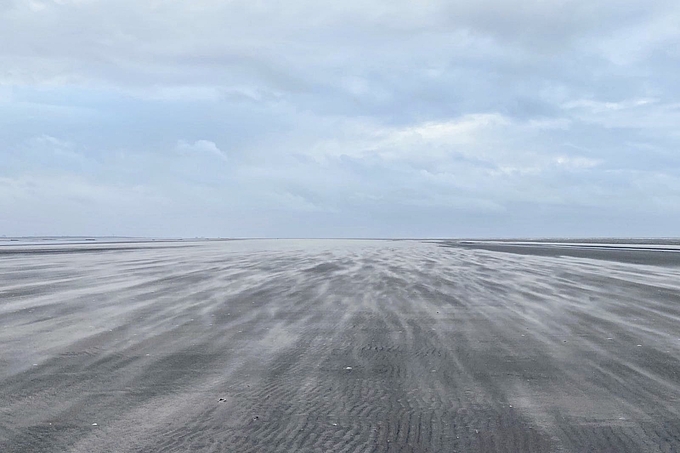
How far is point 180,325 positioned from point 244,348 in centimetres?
251

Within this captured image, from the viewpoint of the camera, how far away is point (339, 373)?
22.8 feet

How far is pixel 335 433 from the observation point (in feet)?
15.9

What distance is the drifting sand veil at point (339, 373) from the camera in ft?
15.9

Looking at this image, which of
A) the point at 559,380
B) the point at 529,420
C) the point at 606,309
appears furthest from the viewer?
the point at 606,309

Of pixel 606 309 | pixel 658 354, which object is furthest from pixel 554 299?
pixel 658 354

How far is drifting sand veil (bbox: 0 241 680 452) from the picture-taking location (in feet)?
15.9

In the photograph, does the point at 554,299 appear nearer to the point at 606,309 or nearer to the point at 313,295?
the point at 606,309

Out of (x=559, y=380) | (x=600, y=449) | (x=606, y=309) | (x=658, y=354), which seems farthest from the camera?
(x=606, y=309)

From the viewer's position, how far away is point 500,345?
873cm

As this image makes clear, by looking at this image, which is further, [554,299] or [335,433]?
[554,299]

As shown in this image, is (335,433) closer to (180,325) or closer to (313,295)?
(180,325)

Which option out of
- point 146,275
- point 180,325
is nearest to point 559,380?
point 180,325

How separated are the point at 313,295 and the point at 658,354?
8972 millimetres

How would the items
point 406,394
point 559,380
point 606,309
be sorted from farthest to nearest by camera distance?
point 606,309 → point 559,380 → point 406,394
